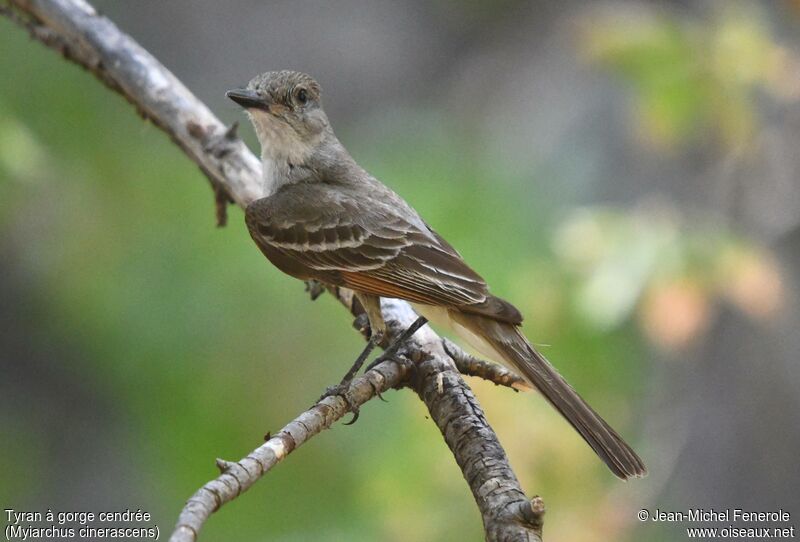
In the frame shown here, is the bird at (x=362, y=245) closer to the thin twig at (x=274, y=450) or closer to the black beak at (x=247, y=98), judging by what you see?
the black beak at (x=247, y=98)

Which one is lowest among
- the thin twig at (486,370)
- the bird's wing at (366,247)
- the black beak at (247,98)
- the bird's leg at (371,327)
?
the thin twig at (486,370)

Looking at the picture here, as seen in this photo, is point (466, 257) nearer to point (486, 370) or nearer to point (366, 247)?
point (366, 247)

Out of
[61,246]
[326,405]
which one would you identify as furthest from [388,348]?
[61,246]

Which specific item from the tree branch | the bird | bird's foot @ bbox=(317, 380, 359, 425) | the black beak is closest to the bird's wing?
the bird

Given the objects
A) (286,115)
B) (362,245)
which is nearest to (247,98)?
(286,115)

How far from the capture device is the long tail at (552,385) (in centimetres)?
368

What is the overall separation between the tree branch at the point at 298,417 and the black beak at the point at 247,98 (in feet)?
0.54

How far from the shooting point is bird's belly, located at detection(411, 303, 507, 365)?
13.9 ft

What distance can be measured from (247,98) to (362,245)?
87cm

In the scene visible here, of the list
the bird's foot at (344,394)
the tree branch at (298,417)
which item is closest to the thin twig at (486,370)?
the tree branch at (298,417)

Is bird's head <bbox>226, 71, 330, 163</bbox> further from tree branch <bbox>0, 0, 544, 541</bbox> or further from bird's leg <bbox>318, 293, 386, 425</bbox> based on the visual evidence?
bird's leg <bbox>318, 293, 386, 425</bbox>

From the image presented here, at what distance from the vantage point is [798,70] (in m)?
5.43

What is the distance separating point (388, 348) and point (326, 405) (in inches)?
28.4

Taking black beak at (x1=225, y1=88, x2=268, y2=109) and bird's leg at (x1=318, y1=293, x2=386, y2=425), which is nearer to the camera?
bird's leg at (x1=318, y1=293, x2=386, y2=425)
